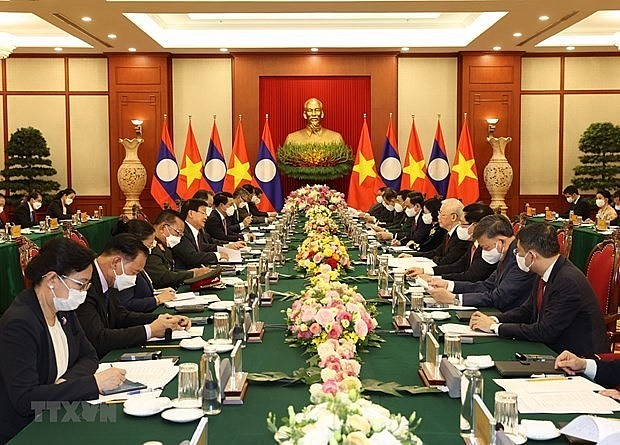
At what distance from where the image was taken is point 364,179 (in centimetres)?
1280

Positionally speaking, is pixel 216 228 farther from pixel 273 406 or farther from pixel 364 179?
pixel 273 406

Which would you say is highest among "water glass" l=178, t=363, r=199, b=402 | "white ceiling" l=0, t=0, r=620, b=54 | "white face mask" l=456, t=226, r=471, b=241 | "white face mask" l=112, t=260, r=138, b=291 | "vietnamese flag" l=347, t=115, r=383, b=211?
"white ceiling" l=0, t=0, r=620, b=54

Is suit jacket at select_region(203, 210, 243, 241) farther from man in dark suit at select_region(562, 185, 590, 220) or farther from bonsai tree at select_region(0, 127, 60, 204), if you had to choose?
man in dark suit at select_region(562, 185, 590, 220)

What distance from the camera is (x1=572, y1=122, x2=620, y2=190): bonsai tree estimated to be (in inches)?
517

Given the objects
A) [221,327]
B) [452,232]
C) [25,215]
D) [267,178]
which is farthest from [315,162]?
[221,327]

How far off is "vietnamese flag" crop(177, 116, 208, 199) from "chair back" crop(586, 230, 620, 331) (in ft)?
28.1

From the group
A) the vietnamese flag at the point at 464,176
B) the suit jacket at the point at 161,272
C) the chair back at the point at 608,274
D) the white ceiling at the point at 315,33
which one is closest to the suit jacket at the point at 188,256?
the suit jacket at the point at 161,272

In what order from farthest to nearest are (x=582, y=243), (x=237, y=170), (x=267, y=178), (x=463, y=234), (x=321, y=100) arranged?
1. (x=321, y=100)
2. (x=267, y=178)
3. (x=237, y=170)
4. (x=582, y=243)
5. (x=463, y=234)

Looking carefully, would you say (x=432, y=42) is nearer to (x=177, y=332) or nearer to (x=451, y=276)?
(x=451, y=276)

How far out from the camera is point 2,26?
499 inches

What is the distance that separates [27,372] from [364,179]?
34.2ft

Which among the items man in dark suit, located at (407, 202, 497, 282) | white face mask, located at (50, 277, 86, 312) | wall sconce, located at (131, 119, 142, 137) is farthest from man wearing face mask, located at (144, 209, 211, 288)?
wall sconce, located at (131, 119, 142, 137)

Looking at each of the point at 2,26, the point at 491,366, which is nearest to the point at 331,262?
the point at 491,366

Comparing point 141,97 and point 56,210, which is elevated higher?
point 141,97
